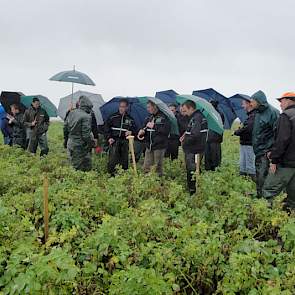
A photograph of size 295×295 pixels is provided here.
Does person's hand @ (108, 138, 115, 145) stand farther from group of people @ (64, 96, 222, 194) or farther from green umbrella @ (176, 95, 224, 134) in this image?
green umbrella @ (176, 95, 224, 134)

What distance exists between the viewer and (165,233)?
174 inches

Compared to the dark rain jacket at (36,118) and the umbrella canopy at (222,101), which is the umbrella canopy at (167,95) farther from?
the dark rain jacket at (36,118)

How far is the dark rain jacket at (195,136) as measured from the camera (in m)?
8.22

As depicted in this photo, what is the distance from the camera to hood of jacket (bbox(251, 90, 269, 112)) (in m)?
7.45

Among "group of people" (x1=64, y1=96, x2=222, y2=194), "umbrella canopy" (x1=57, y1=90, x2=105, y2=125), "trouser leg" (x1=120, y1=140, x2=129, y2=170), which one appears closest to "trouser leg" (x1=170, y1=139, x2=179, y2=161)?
"group of people" (x1=64, y1=96, x2=222, y2=194)

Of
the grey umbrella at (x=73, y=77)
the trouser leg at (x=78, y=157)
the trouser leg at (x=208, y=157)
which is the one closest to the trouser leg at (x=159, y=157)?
the trouser leg at (x=208, y=157)

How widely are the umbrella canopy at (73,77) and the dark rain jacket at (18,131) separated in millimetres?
1543

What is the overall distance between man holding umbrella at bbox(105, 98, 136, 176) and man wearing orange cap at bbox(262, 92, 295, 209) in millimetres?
3892

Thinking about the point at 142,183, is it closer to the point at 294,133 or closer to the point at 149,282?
the point at 294,133

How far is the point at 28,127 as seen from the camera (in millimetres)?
12008

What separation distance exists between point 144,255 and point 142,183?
297 centimetres

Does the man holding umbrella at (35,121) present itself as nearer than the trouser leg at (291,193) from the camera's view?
No

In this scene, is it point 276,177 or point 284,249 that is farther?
point 276,177

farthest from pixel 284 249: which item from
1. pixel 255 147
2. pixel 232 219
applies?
pixel 255 147
